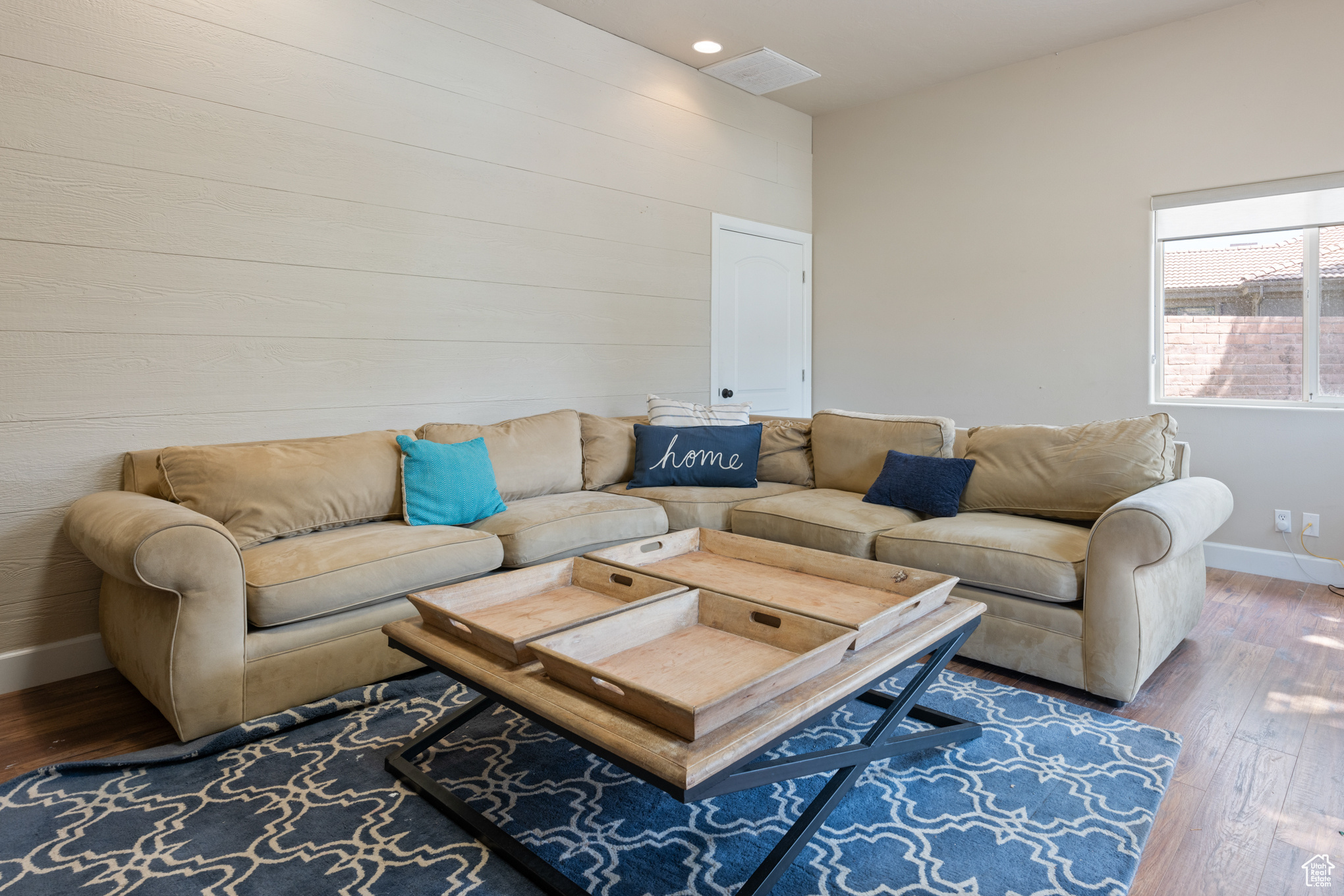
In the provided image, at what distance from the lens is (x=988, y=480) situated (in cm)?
310

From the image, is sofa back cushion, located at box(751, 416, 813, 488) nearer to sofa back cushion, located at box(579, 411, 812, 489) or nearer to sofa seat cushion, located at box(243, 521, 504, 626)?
sofa back cushion, located at box(579, 411, 812, 489)

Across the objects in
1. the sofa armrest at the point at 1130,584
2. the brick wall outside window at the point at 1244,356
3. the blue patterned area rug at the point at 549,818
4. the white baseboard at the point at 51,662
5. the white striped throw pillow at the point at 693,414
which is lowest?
the blue patterned area rug at the point at 549,818

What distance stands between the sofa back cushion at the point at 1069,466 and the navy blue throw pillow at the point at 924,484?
0.09 metres

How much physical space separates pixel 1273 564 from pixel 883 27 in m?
3.31

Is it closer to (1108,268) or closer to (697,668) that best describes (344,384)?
(697,668)

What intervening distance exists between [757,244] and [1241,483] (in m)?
2.99

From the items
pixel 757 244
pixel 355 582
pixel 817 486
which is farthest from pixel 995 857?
pixel 757 244

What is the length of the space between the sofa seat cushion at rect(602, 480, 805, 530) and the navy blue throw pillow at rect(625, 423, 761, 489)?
5cm

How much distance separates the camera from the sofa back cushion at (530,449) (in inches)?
128

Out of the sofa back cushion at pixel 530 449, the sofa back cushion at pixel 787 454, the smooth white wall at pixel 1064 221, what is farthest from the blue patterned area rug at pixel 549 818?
the smooth white wall at pixel 1064 221

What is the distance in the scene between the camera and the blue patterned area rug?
5.08ft

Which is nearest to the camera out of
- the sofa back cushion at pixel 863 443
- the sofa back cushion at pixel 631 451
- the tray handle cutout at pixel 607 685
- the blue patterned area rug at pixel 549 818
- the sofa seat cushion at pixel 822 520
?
the tray handle cutout at pixel 607 685

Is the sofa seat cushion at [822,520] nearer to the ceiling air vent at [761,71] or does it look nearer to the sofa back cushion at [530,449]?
the sofa back cushion at [530,449]

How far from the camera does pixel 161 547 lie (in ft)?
6.40
